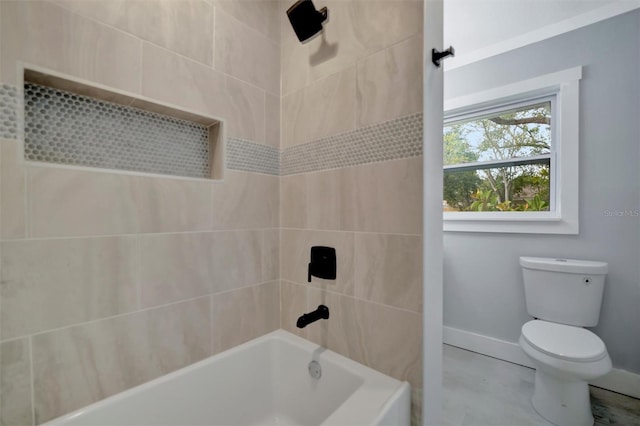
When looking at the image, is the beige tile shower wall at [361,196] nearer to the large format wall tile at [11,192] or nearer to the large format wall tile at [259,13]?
the large format wall tile at [259,13]

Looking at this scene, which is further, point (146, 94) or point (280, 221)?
point (280, 221)

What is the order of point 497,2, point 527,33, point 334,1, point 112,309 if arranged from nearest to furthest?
point 112,309 < point 334,1 < point 497,2 < point 527,33

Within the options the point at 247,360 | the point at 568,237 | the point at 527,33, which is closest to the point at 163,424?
the point at 247,360

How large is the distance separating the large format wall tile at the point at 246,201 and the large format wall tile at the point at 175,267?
0.12m

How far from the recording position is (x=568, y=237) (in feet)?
6.26

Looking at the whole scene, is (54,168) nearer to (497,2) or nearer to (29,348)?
(29,348)

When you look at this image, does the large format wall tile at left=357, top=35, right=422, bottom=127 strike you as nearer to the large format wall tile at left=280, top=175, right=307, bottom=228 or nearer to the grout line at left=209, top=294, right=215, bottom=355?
the large format wall tile at left=280, top=175, right=307, bottom=228

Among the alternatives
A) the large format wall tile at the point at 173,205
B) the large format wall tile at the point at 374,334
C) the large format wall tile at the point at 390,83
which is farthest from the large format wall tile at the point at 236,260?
the large format wall tile at the point at 390,83

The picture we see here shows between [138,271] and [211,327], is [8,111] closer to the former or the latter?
A: [138,271]

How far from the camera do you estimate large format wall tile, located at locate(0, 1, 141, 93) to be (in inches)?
29.7

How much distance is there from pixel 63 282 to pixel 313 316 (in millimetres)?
849

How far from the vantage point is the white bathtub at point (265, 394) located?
2.88 feet

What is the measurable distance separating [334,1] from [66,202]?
4.26ft

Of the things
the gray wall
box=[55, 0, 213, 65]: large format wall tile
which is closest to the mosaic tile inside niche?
box=[55, 0, 213, 65]: large format wall tile
